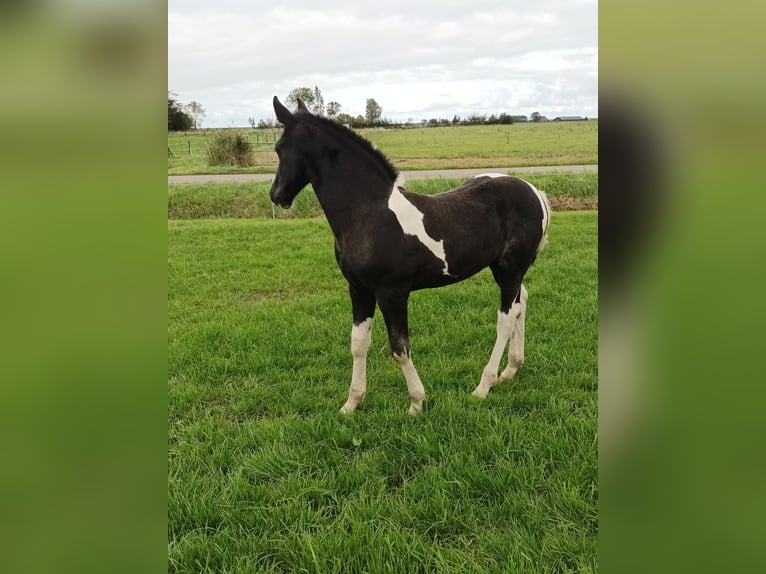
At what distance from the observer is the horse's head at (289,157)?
3246 mm

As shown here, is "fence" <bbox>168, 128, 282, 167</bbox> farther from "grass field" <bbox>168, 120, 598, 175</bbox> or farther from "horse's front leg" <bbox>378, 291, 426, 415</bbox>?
"horse's front leg" <bbox>378, 291, 426, 415</bbox>

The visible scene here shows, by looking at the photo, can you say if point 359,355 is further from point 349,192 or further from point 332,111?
point 332,111

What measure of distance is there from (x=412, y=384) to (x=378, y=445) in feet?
1.70

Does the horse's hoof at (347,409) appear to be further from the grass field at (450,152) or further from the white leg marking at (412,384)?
the grass field at (450,152)

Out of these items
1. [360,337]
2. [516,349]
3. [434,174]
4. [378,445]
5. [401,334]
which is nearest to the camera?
[378,445]

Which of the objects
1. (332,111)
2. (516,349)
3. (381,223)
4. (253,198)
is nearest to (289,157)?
(381,223)

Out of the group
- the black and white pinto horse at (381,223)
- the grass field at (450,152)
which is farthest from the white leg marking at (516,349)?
the grass field at (450,152)

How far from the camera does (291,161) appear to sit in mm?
3318

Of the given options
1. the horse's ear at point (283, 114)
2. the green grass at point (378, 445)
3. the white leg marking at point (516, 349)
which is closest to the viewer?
the green grass at point (378, 445)

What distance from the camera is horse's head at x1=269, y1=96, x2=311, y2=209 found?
10.6 ft

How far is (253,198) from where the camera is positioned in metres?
13.2

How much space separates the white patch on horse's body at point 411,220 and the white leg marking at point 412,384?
0.74 m

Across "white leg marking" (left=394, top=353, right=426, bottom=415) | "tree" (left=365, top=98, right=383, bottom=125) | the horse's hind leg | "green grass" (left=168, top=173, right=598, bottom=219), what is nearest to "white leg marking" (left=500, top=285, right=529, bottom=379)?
the horse's hind leg

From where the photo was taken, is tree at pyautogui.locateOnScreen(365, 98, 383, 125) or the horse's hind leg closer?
the horse's hind leg
